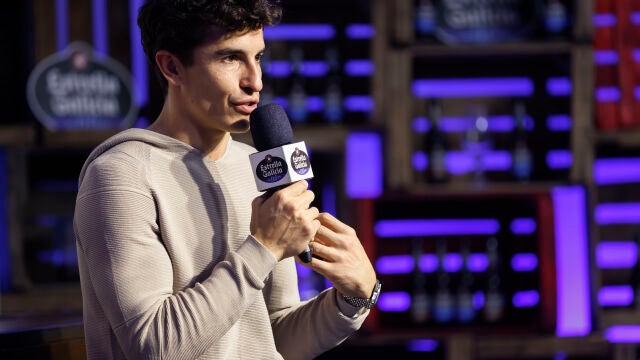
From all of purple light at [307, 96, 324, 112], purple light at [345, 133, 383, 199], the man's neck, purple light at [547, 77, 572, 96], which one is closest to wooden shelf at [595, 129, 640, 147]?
purple light at [547, 77, 572, 96]

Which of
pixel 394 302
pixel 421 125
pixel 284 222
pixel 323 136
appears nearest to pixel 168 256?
pixel 284 222

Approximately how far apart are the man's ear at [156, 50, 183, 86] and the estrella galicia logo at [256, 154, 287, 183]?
215 mm

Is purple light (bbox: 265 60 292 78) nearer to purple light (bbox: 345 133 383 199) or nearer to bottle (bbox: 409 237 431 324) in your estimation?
purple light (bbox: 345 133 383 199)

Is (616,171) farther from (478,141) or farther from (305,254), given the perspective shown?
(305,254)

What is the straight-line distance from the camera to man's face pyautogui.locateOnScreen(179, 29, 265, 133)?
1254 mm

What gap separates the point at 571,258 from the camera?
365 centimetres

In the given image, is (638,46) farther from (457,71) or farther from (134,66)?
(134,66)

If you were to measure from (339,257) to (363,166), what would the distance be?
7.43 feet

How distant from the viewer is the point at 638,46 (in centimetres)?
379

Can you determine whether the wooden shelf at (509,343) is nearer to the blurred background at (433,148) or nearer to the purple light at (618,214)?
the blurred background at (433,148)

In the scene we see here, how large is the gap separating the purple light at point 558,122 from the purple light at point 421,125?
582mm

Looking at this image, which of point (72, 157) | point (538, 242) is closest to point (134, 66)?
point (72, 157)

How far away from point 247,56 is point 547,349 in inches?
106

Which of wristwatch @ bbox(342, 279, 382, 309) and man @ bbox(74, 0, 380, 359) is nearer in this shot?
man @ bbox(74, 0, 380, 359)
